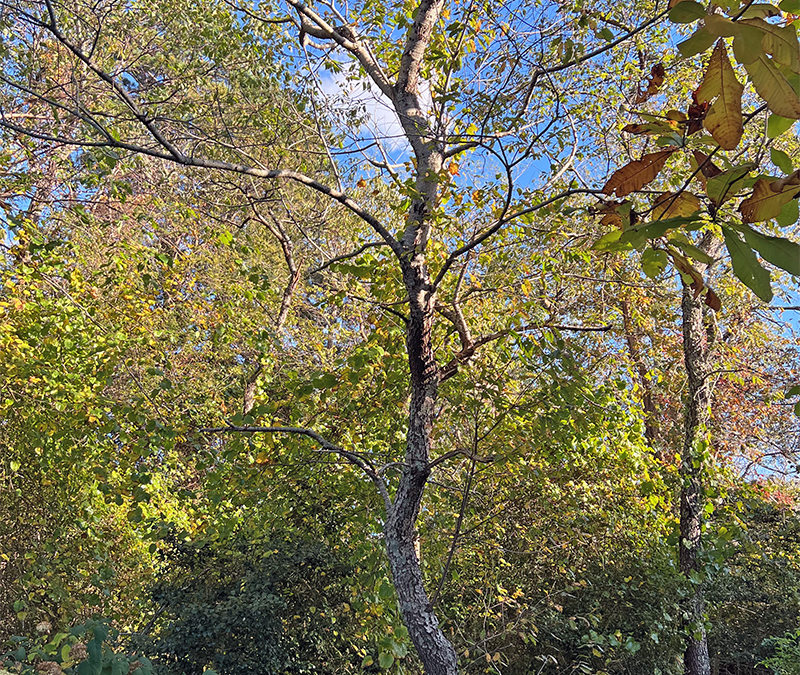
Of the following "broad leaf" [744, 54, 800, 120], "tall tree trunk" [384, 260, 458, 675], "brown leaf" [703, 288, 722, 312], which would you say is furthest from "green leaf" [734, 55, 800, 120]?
"tall tree trunk" [384, 260, 458, 675]

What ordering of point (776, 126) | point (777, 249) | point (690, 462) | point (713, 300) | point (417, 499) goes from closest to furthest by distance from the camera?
point (777, 249), point (776, 126), point (713, 300), point (417, 499), point (690, 462)

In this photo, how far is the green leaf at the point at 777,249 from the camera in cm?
33

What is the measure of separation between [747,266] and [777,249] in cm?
4

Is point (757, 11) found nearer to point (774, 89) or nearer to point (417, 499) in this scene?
point (774, 89)

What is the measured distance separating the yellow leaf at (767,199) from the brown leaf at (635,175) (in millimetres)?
102

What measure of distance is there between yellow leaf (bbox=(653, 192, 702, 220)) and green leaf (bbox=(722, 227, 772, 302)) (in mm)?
121

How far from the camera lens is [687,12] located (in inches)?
14.8

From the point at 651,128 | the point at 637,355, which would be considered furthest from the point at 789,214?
the point at 637,355

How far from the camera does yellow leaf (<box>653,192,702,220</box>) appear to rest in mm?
505

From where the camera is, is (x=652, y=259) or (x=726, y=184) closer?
(x=726, y=184)

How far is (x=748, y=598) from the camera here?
6.28 meters

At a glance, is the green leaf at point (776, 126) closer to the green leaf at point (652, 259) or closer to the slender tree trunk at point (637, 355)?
the green leaf at point (652, 259)

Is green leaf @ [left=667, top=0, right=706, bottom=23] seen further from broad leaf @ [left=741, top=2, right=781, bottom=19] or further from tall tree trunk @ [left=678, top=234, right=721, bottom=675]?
tall tree trunk @ [left=678, top=234, right=721, bottom=675]

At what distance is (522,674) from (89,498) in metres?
3.90
